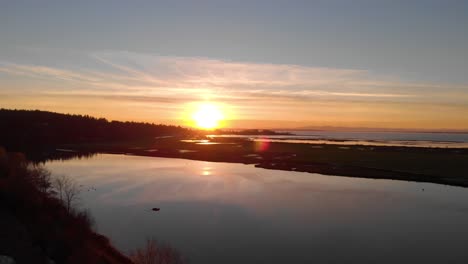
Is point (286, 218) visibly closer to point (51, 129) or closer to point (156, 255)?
point (156, 255)

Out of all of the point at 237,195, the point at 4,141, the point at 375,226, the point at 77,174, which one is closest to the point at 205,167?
the point at 77,174

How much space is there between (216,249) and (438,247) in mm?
11803

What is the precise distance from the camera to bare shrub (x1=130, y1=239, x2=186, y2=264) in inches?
742

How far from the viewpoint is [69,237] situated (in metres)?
20.7

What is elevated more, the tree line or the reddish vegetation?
the tree line

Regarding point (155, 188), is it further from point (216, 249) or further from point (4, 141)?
point (4, 141)

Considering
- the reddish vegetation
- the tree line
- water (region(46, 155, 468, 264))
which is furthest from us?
the tree line

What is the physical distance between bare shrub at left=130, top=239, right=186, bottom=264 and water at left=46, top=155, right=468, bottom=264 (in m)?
0.86

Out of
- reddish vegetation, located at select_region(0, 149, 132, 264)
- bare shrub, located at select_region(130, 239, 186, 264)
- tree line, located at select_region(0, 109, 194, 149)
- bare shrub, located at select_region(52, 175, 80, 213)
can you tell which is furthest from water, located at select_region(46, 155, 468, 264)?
tree line, located at select_region(0, 109, 194, 149)

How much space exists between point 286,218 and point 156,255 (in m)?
11.5

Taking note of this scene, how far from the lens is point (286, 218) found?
28188mm

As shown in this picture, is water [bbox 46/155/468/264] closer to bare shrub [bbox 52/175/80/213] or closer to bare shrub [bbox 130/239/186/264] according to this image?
bare shrub [bbox 130/239/186/264]

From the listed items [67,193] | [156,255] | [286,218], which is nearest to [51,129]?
[67,193]

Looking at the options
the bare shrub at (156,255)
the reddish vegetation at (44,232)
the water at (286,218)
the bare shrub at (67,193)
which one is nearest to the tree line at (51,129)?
the bare shrub at (67,193)
